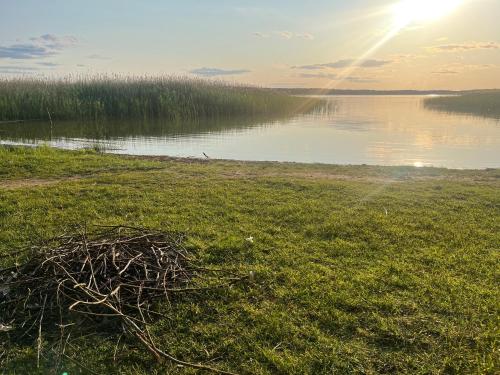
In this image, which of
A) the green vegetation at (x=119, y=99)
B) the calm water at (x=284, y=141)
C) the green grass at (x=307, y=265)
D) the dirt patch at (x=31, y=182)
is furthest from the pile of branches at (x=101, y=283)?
the green vegetation at (x=119, y=99)

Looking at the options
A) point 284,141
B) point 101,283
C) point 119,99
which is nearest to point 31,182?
point 101,283

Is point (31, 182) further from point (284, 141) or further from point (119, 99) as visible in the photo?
point (119, 99)

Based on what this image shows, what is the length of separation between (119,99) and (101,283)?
21.8 m

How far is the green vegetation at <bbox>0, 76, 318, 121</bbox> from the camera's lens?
22.1m

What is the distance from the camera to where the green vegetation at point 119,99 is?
72.4 ft

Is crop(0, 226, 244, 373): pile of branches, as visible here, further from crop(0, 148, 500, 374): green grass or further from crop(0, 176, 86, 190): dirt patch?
crop(0, 176, 86, 190): dirt patch

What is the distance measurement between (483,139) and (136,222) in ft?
59.8

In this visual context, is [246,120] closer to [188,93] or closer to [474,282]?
[188,93]

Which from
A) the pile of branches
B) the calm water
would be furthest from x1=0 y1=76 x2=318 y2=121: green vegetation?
the pile of branches

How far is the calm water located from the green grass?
19.1 feet

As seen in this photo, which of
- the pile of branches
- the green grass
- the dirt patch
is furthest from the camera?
the dirt patch

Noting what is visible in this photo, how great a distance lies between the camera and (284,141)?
17.8m

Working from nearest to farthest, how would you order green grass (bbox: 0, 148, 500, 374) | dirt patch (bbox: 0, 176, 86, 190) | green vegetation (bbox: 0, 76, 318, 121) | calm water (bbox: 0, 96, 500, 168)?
1. green grass (bbox: 0, 148, 500, 374)
2. dirt patch (bbox: 0, 176, 86, 190)
3. calm water (bbox: 0, 96, 500, 168)
4. green vegetation (bbox: 0, 76, 318, 121)

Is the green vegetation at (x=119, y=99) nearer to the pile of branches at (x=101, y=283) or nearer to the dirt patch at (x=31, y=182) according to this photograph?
the dirt patch at (x=31, y=182)
